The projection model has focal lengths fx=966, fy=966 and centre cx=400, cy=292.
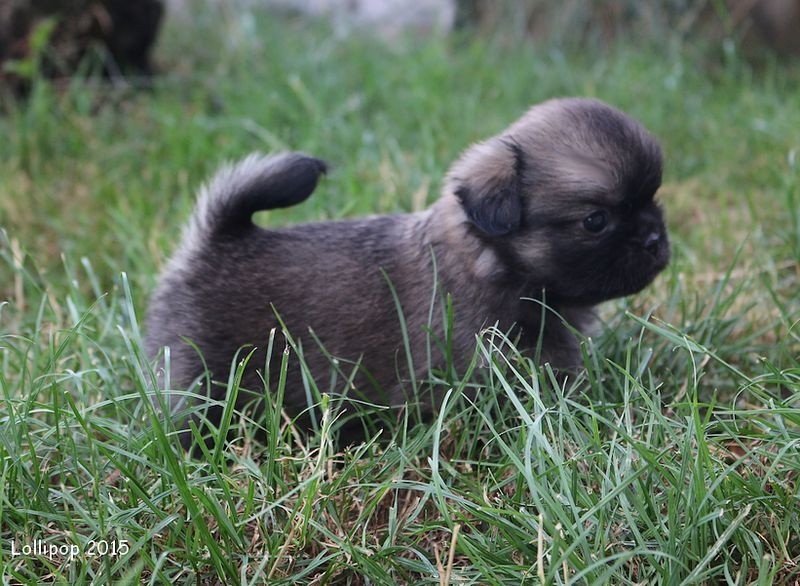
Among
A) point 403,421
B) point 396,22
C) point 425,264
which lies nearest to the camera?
point 403,421

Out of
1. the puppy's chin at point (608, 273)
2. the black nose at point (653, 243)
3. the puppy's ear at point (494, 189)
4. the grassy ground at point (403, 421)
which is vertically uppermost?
the puppy's ear at point (494, 189)

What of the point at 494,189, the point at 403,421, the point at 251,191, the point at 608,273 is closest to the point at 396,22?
the point at 251,191

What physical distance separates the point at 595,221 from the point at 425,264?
0.56 metres

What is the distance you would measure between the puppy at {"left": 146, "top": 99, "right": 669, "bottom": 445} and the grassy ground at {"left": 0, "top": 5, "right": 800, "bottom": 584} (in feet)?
0.56

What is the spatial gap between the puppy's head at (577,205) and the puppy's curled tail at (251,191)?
1.73 ft

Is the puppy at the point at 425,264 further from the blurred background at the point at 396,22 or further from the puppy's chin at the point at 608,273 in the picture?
the blurred background at the point at 396,22

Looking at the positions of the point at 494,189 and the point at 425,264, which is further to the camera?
the point at 425,264

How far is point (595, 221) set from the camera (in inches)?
114

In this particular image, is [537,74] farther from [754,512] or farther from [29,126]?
[754,512]

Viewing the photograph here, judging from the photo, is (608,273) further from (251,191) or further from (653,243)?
(251,191)

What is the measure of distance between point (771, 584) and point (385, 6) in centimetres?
692

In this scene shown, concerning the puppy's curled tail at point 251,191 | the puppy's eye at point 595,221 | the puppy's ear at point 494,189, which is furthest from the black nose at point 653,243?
the puppy's curled tail at point 251,191

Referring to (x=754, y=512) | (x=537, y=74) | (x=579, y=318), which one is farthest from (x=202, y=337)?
(x=537, y=74)

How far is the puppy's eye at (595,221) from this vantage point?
2883mm
